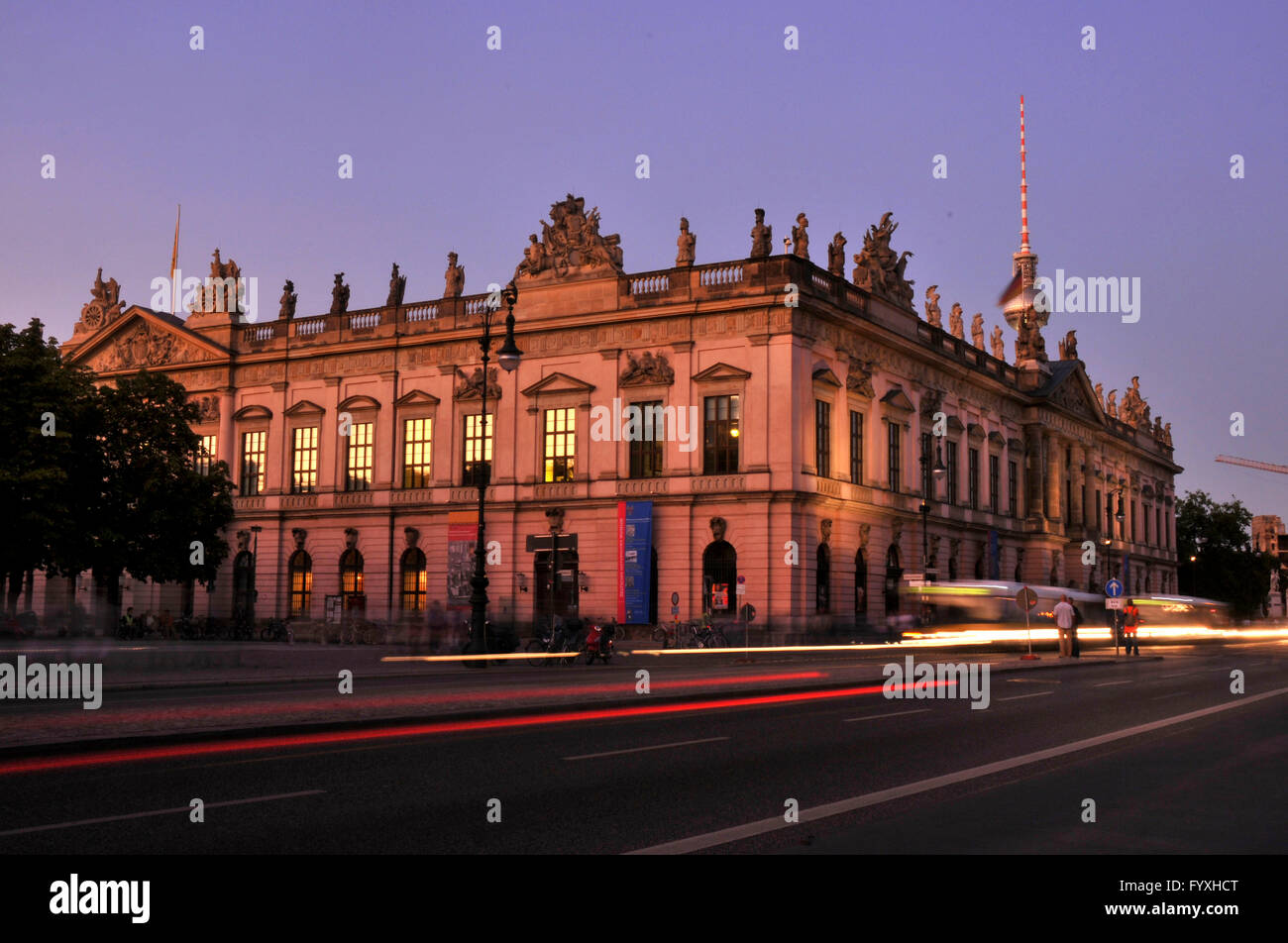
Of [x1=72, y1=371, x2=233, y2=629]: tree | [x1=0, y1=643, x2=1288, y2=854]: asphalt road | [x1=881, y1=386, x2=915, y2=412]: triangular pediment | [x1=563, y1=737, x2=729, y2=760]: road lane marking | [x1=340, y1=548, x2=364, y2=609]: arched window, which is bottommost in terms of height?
[x1=563, y1=737, x2=729, y2=760]: road lane marking

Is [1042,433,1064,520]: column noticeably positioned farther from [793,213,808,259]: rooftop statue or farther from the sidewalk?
the sidewalk

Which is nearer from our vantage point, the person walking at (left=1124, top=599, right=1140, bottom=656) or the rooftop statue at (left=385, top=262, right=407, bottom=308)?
the person walking at (left=1124, top=599, right=1140, bottom=656)

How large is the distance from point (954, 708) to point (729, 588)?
3069 centimetres

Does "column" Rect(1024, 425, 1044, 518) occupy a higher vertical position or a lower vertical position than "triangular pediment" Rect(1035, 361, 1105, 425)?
lower

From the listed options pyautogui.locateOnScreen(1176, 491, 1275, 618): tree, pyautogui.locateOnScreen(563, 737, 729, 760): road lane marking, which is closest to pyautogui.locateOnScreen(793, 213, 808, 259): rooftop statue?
pyautogui.locateOnScreen(563, 737, 729, 760): road lane marking

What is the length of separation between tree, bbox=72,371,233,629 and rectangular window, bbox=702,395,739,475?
19018 mm

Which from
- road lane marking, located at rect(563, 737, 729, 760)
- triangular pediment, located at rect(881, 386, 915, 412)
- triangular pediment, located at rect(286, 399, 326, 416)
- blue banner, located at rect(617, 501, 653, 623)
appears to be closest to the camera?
road lane marking, located at rect(563, 737, 729, 760)

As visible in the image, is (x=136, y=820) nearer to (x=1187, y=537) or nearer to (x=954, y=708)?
(x=954, y=708)

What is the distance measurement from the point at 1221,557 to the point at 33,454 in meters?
120

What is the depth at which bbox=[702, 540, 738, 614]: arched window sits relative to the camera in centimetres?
5016
